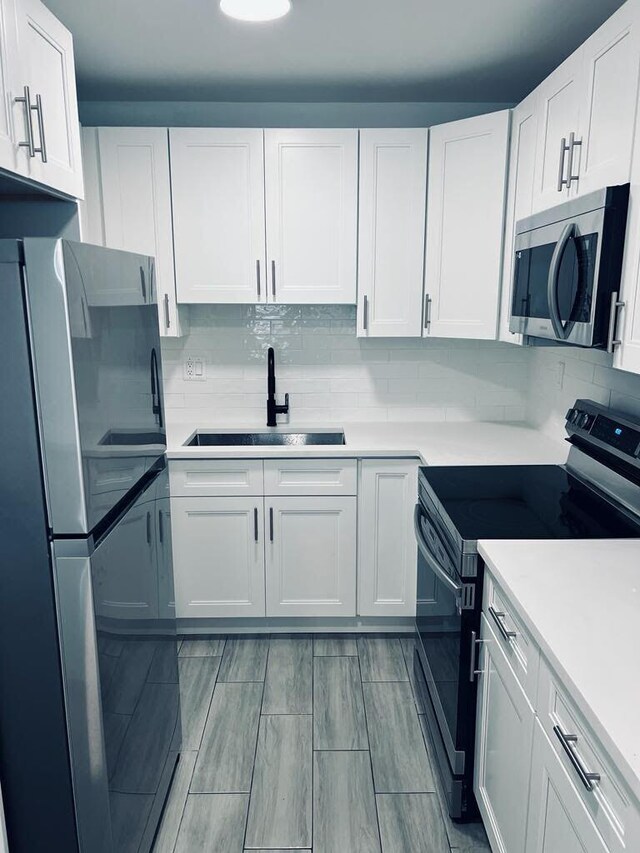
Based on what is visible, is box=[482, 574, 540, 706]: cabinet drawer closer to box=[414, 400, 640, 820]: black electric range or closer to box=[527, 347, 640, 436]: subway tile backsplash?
box=[414, 400, 640, 820]: black electric range

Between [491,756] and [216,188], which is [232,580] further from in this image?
[216,188]

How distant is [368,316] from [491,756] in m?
1.86

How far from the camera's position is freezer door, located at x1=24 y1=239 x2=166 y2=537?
1.17 m

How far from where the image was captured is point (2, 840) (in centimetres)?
132

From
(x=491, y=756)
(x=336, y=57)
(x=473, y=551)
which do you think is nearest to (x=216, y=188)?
(x=336, y=57)

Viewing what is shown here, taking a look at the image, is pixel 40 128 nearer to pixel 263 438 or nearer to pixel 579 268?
pixel 579 268

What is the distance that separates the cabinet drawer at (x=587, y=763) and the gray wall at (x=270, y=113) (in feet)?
8.69

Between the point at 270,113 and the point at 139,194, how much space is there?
2.53 feet

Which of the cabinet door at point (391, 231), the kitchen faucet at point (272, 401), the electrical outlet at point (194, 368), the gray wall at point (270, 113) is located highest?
the gray wall at point (270, 113)

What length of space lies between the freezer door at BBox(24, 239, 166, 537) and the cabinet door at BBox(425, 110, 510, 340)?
1.55 metres

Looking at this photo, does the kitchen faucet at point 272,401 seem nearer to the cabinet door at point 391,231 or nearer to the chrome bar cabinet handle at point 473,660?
the cabinet door at point 391,231

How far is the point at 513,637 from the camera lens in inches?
56.8

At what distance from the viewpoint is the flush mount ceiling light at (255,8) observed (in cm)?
175

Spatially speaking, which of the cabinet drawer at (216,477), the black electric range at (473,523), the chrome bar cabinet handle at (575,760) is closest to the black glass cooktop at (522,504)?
the black electric range at (473,523)
